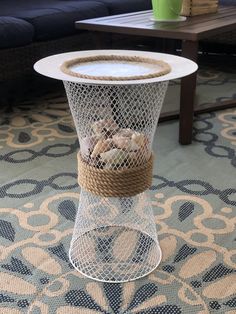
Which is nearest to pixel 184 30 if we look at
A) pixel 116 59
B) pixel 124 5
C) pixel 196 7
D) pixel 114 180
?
pixel 196 7

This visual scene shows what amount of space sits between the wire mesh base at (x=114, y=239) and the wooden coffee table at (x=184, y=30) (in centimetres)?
61

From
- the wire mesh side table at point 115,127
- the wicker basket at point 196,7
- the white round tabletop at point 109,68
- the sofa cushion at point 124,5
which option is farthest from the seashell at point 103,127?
the sofa cushion at point 124,5

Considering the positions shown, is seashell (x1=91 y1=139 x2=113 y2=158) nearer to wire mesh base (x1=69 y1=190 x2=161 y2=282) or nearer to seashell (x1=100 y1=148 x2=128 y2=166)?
seashell (x1=100 y1=148 x2=128 y2=166)

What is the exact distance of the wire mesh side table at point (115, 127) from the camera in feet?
3.08

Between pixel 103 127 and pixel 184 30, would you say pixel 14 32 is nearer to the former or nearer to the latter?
pixel 184 30

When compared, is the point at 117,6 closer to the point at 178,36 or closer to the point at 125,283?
the point at 178,36

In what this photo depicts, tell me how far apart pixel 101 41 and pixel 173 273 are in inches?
47.8

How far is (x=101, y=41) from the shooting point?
Answer: 6.39ft

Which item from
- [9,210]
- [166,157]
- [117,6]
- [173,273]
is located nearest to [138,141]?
[173,273]

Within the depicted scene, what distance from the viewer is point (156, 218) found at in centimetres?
127

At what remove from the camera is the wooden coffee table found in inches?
63.8

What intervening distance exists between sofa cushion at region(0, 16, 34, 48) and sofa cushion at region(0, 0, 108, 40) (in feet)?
0.26

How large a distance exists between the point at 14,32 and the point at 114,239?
1.17m

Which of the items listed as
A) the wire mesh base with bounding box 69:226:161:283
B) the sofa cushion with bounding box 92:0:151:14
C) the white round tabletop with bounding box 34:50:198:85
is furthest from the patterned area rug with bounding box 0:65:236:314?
the sofa cushion with bounding box 92:0:151:14
